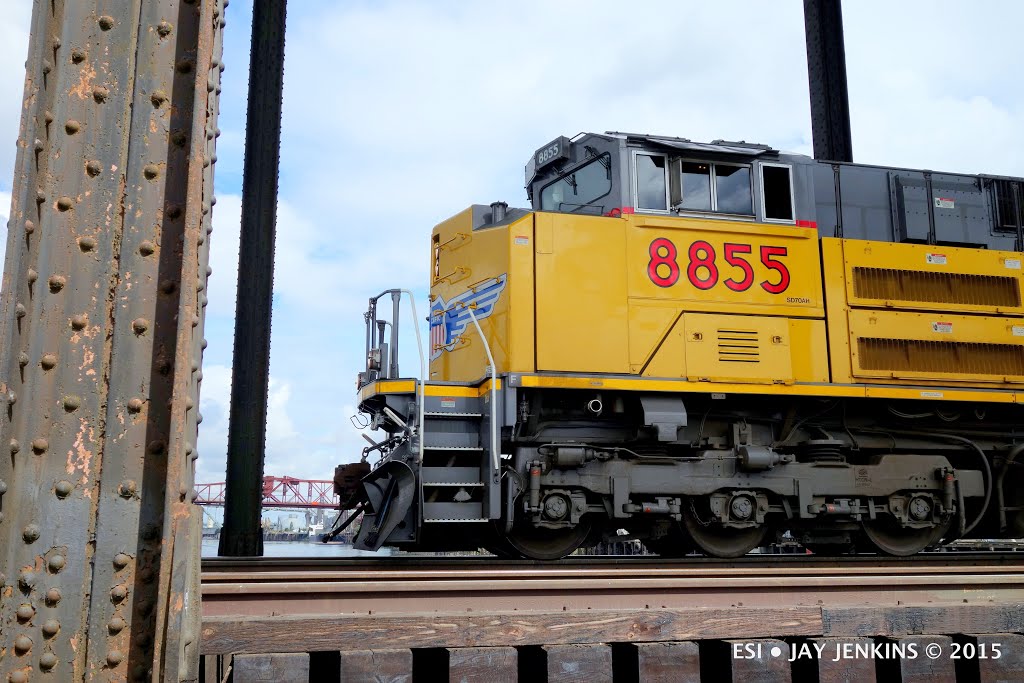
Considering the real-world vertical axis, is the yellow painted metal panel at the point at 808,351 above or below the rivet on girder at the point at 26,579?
above

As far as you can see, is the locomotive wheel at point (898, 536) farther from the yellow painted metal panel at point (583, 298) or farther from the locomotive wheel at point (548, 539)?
the yellow painted metal panel at point (583, 298)

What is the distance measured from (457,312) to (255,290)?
310 centimetres

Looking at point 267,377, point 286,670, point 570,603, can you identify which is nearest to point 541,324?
point 267,377

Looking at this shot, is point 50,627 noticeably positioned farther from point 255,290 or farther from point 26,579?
point 255,290

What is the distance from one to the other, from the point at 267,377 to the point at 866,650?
878 centimetres

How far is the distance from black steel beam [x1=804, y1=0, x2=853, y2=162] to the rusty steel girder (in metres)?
12.3

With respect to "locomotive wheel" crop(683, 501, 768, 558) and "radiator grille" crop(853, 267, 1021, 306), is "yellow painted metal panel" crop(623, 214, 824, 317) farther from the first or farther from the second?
"locomotive wheel" crop(683, 501, 768, 558)

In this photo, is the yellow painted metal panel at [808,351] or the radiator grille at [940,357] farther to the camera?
the radiator grille at [940,357]

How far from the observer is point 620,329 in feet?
27.3

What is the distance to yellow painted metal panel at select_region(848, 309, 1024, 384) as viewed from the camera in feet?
29.2

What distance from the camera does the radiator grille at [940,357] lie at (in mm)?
8930

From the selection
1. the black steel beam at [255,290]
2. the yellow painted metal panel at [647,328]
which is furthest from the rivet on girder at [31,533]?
the black steel beam at [255,290]

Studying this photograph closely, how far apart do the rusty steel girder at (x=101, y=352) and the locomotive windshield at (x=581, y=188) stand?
696 cm

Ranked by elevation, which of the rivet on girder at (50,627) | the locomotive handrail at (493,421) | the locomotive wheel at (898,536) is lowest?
the locomotive wheel at (898,536)
